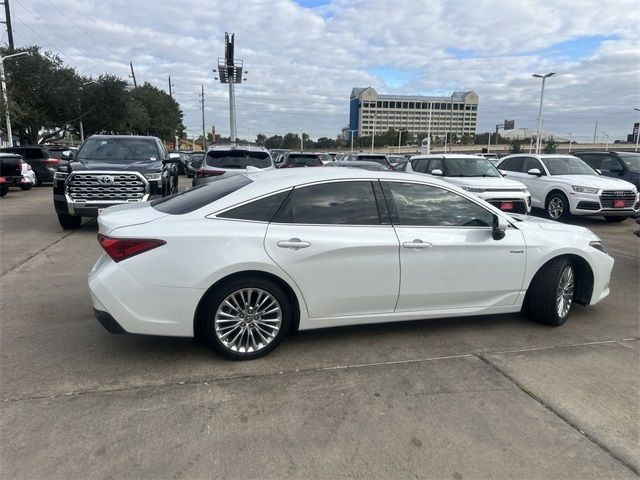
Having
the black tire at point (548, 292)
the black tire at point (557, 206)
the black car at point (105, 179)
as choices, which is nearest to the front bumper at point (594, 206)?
the black tire at point (557, 206)

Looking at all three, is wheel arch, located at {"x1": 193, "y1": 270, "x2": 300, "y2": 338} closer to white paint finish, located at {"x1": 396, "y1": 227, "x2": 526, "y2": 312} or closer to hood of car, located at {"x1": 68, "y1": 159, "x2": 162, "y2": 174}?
white paint finish, located at {"x1": 396, "y1": 227, "x2": 526, "y2": 312}

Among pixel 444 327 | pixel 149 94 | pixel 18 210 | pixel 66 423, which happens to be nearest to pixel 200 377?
pixel 66 423

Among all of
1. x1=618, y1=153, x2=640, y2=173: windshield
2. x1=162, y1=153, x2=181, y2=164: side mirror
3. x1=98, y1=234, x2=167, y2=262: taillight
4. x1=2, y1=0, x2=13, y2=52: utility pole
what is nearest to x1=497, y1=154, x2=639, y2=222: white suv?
x1=618, y1=153, x2=640, y2=173: windshield

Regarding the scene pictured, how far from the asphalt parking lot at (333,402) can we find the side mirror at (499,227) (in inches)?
37.6

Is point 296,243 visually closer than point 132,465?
No

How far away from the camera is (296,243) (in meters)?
3.83

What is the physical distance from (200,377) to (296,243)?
125 centimetres

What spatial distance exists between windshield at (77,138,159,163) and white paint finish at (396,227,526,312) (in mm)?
7857

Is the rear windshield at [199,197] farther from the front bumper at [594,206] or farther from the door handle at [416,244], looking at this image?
the front bumper at [594,206]

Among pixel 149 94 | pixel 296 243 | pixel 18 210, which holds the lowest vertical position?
pixel 18 210

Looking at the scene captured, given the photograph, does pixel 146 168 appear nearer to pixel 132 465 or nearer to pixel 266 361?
pixel 266 361

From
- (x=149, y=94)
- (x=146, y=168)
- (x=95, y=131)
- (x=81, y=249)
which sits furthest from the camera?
(x=149, y=94)

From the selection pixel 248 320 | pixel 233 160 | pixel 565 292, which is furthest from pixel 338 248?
pixel 233 160

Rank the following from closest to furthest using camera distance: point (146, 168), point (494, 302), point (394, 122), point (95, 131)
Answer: point (494, 302), point (146, 168), point (95, 131), point (394, 122)
